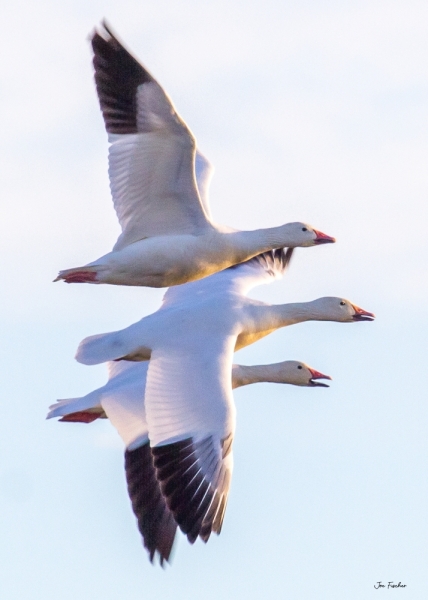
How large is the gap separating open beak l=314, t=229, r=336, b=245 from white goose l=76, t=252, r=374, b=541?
567 mm

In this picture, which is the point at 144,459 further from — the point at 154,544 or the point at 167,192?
the point at 167,192

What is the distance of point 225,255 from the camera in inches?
550

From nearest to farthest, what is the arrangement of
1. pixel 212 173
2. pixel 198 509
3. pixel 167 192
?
pixel 198 509, pixel 167 192, pixel 212 173

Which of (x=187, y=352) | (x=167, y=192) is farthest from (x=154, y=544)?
(x=167, y=192)

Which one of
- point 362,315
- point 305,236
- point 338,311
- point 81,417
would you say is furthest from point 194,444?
point 362,315

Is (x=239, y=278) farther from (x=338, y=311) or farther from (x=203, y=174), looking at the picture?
(x=203, y=174)

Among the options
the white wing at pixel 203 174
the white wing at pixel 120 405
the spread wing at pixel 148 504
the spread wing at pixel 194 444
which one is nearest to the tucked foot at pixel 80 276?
the spread wing at pixel 194 444

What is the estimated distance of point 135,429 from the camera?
47.9 feet

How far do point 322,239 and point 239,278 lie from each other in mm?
1163

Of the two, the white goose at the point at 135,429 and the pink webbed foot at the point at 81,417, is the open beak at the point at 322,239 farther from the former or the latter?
the pink webbed foot at the point at 81,417

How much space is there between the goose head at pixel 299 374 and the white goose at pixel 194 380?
2.46ft

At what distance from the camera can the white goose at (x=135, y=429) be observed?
14.4m

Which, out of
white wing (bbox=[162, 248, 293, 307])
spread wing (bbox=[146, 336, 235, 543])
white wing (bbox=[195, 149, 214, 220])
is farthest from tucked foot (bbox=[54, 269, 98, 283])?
white wing (bbox=[162, 248, 293, 307])

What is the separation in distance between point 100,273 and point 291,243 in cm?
157
